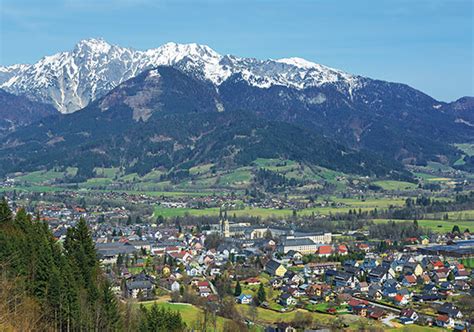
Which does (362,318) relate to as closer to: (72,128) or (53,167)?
(53,167)

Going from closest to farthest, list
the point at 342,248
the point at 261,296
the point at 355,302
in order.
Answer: the point at 355,302 < the point at 261,296 < the point at 342,248

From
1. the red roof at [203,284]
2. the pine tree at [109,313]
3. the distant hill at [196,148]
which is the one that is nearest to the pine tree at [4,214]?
the pine tree at [109,313]

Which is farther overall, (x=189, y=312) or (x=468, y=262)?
(x=468, y=262)

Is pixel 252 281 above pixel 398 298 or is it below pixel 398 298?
above

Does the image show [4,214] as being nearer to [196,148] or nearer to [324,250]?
[324,250]

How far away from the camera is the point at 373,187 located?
135 m

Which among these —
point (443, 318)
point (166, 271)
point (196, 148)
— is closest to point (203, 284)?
point (166, 271)

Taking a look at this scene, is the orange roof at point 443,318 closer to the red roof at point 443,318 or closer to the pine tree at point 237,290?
the red roof at point 443,318

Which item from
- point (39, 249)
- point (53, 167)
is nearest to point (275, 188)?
point (53, 167)

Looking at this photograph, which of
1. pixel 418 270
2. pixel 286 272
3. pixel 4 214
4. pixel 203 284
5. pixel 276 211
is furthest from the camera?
pixel 276 211

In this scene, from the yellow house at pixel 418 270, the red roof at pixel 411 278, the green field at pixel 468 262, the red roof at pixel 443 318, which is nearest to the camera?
the red roof at pixel 443 318

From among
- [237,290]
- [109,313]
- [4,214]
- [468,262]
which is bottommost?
[237,290]

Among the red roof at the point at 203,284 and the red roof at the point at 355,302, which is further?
the red roof at the point at 203,284

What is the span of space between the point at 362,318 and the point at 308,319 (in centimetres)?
414
